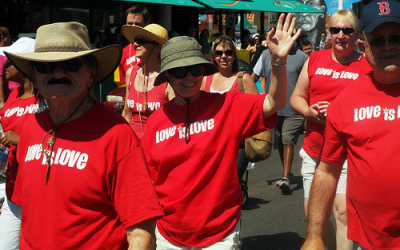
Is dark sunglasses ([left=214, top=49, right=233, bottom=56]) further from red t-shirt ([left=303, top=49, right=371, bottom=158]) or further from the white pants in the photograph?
the white pants

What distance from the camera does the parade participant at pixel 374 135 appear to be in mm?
2961

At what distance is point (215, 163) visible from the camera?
11.9 ft

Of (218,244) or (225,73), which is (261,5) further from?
(218,244)

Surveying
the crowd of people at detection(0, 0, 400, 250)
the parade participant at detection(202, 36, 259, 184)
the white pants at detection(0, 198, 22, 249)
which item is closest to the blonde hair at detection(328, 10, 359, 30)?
the parade participant at detection(202, 36, 259, 184)

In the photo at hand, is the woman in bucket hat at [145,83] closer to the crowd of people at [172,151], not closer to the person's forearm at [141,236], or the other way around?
the crowd of people at [172,151]

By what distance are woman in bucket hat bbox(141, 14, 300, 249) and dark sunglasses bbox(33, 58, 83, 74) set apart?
111 cm

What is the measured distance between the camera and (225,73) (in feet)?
19.2

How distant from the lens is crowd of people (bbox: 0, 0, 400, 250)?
2619 mm

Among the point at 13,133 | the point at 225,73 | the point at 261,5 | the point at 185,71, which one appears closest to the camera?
the point at 185,71

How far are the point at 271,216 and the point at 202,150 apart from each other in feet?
11.9

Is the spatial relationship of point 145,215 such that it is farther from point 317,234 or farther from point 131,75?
point 131,75

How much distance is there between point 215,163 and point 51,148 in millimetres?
1212

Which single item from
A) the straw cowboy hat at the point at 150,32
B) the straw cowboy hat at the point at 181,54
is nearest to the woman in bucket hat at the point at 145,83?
the straw cowboy hat at the point at 150,32

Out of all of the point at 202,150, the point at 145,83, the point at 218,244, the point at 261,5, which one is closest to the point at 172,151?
the point at 202,150
